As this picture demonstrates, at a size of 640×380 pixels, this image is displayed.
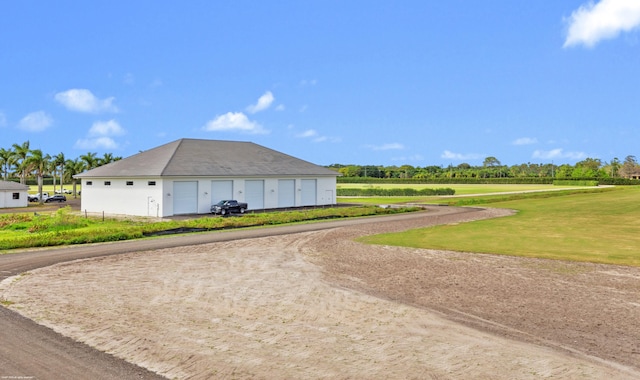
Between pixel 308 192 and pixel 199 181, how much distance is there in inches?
607

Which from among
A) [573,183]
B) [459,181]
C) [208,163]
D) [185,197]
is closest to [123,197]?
[185,197]

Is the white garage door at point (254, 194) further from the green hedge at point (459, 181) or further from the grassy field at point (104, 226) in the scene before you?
the green hedge at point (459, 181)

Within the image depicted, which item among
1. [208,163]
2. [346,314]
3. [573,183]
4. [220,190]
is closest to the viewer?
[346,314]

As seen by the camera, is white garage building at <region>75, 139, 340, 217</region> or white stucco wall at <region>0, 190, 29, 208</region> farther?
white stucco wall at <region>0, 190, 29, 208</region>

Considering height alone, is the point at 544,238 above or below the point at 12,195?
below

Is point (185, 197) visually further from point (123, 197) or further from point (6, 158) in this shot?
point (6, 158)

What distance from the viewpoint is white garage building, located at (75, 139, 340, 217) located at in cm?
5022

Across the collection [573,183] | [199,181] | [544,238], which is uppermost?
[199,181]

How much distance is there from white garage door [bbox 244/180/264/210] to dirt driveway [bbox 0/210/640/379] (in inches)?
1241

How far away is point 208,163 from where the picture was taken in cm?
5553

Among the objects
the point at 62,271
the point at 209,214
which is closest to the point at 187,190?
the point at 209,214

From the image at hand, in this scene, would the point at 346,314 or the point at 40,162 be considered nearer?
the point at 346,314

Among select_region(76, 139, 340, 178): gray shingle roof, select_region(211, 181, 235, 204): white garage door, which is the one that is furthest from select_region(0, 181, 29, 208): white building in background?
select_region(211, 181, 235, 204): white garage door

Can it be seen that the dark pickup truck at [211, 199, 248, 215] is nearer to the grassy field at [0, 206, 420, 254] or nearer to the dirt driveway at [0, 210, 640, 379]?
the grassy field at [0, 206, 420, 254]
